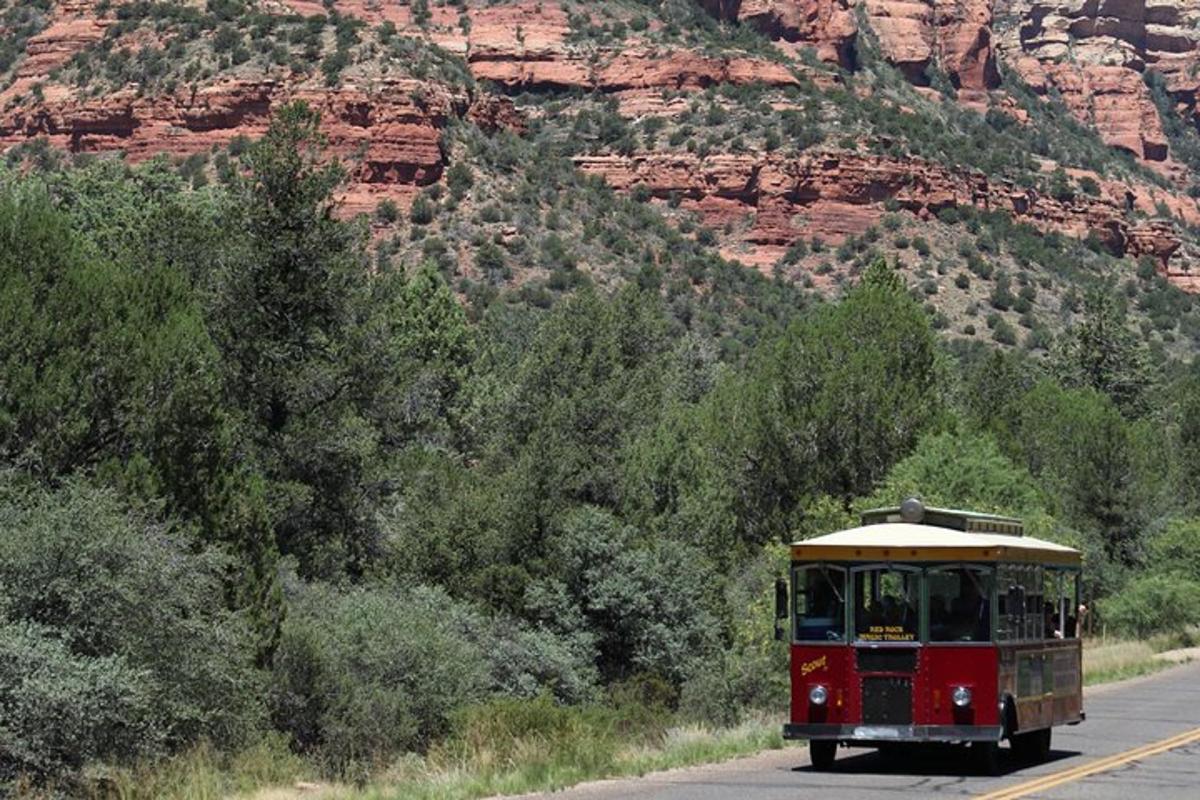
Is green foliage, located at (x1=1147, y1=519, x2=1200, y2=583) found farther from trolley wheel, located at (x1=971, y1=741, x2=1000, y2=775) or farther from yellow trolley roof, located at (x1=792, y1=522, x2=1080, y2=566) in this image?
trolley wheel, located at (x1=971, y1=741, x2=1000, y2=775)

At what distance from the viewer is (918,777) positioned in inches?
888

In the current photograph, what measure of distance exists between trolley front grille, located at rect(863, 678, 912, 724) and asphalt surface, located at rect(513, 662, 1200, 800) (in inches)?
24.2

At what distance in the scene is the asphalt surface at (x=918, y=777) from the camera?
20672 millimetres

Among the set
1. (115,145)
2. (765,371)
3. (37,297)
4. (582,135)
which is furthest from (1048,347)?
(37,297)

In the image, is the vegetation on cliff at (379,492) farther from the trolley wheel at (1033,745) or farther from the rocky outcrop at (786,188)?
the rocky outcrop at (786,188)

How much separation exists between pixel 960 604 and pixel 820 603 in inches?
64.3

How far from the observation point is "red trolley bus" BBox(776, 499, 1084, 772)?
75.0 feet

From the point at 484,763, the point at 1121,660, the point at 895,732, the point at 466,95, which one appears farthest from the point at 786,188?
the point at 484,763

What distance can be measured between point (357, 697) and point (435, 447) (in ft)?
81.0

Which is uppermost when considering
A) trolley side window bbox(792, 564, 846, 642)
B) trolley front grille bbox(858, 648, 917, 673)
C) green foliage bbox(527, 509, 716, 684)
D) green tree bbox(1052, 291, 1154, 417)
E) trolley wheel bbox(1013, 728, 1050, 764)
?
trolley side window bbox(792, 564, 846, 642)

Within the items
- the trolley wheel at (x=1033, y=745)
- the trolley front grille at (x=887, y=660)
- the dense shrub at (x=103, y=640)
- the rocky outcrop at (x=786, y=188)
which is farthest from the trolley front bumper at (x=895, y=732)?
the rocky outcrop at (x=786, y=188)

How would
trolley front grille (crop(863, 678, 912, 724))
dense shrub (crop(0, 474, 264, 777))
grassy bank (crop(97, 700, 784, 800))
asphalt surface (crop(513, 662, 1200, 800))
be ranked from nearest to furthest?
asphalt surface (crop(513, 662, 1200, 800))
grassy bank (crop(97, 700, 784, 800))
trolley front grille (crop(863, 678, 912, 724))
dense shrub (crop(0, 474, 264, 777))

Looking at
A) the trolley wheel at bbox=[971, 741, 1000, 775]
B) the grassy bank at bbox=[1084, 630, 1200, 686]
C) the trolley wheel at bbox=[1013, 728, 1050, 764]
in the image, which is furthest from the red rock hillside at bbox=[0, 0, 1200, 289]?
the trolley wheel at bbox=[971, 741, 1000, 775]

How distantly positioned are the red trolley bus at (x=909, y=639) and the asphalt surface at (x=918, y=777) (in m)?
0.49
